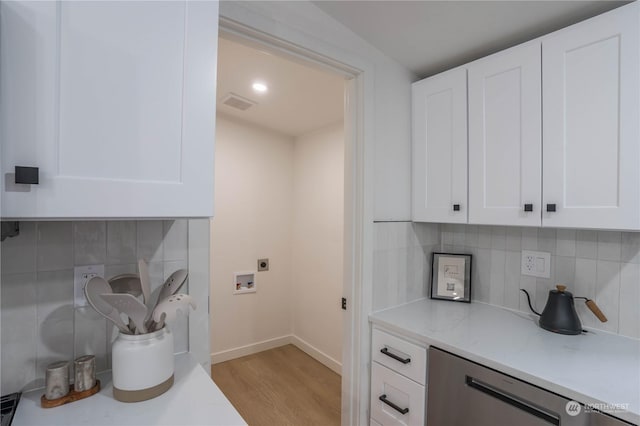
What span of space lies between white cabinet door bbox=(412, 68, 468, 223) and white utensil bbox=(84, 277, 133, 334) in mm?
1460

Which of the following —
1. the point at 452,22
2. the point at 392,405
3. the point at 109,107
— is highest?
the point at 452,22

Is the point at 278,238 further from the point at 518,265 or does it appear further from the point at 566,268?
the point at 566,268

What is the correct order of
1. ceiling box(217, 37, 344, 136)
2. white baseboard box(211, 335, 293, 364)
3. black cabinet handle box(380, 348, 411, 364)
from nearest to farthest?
black cabinet handle box(380, 348, 411, 364), ceiling box(217, 37, 344, 136), white baseboard box(211, 335, 293, 364)

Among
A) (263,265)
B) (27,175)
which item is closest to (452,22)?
(27,175)

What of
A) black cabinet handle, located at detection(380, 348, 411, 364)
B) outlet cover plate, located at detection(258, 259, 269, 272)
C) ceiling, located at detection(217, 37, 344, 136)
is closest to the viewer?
black cabinet handle, located at detection(380, 348, 411, 364)

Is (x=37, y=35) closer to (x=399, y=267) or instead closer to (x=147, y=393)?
(x=147, y=393)

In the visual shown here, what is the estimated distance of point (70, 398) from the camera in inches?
35.3

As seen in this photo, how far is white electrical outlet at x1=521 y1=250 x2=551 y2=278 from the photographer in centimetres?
159

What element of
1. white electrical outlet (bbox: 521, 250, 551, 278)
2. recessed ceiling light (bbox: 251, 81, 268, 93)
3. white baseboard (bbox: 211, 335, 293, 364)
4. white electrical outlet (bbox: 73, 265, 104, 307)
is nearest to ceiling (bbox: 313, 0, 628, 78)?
recessed ceiling light (bbox: 251, 81, 268, 93)

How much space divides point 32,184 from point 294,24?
1.15m

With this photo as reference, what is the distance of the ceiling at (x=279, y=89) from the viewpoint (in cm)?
184

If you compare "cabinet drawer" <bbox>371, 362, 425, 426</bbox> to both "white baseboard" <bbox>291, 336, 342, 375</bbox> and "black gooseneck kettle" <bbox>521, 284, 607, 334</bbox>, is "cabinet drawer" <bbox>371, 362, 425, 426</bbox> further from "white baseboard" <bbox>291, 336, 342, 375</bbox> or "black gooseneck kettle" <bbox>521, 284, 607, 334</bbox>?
"white baseboard" <bbox>291, 336, 342, 375</bbox>

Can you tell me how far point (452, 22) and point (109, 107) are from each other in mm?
1422

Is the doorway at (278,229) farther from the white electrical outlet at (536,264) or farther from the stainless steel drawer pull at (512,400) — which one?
the stainless steel drawer pull at (512,400)
